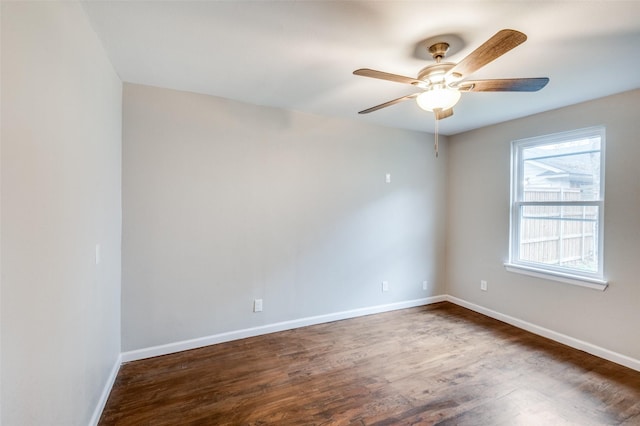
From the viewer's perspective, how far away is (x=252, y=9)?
1.57 m

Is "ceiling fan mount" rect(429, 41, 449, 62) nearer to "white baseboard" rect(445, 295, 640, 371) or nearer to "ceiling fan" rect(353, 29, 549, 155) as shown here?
"ceiling fan" rect(353, 29, 549, 155)

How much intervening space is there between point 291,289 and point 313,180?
125 cm

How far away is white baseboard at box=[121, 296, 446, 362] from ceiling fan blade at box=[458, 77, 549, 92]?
107 inches

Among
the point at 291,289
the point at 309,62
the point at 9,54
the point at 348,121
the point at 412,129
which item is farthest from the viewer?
the point at 412,129

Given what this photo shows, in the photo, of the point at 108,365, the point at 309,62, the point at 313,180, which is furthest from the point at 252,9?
the point at 108,365

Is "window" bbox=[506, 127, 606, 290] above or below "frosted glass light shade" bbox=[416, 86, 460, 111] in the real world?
below

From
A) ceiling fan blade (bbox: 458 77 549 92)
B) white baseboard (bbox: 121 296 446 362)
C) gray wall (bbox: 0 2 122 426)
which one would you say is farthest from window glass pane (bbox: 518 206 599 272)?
gray wall (bbox: 0 2 122 426)

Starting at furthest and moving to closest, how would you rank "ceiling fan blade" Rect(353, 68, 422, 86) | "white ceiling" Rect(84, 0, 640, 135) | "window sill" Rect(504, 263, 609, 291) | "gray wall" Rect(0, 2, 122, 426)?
"window sill" Rect(504, 263, 609, 291) → "ceiling fan blade" Rect(353, 68, 422, 86) → "white ceiling" Rect(84, 0, 640, 135) → "gray wall" Rect(0, 2, 122, 426)

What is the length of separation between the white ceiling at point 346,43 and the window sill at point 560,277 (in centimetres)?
171

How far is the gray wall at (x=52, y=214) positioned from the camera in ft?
3.20

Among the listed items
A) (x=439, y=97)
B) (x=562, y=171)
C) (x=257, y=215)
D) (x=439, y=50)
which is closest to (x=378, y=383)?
(x=257, y=215)

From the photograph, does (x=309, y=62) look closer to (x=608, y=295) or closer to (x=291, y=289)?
(x=291, y=289)

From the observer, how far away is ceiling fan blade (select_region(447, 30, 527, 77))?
134cm

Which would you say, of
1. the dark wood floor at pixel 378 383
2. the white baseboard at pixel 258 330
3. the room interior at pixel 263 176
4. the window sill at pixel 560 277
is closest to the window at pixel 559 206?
the window sill at pixel 560 277
